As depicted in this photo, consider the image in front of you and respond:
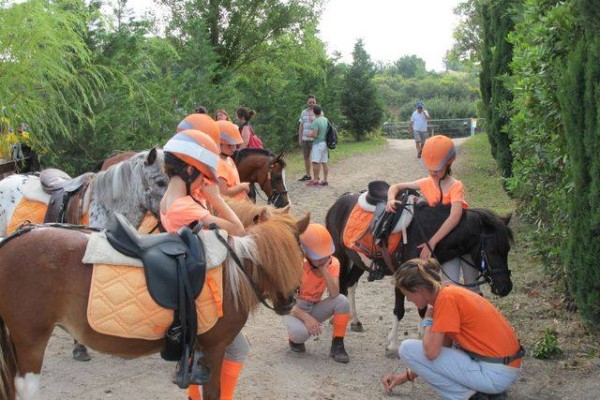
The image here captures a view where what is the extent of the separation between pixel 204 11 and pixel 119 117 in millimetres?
13766

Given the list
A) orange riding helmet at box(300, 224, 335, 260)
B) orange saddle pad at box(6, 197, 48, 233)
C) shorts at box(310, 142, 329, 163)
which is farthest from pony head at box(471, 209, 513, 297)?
shorts at box(310, 142, 329, 163)

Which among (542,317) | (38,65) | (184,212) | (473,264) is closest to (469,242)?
(473,264)

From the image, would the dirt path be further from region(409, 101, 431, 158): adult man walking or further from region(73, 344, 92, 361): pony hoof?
region(409, 101, 431, 158): adult man walking

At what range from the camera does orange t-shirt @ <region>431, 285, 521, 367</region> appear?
13.9 ft

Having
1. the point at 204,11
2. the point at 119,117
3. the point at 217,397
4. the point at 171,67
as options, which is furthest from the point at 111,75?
the point at 204,11

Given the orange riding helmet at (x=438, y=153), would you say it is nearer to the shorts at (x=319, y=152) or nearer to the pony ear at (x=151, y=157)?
the pony ear at (x=151, y=157)

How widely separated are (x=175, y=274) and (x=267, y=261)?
0.59 meters

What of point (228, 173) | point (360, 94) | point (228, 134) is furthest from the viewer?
point (360, 94)

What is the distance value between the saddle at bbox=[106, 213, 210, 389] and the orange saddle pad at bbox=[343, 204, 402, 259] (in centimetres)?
252

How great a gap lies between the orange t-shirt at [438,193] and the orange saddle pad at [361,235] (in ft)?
1.65

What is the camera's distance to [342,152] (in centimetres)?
2344

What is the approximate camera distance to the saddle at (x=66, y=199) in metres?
5.45

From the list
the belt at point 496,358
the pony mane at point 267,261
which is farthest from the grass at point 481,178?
the pony mane at point 267,261

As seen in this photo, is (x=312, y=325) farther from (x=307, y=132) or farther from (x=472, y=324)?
(x=307, y=132)
